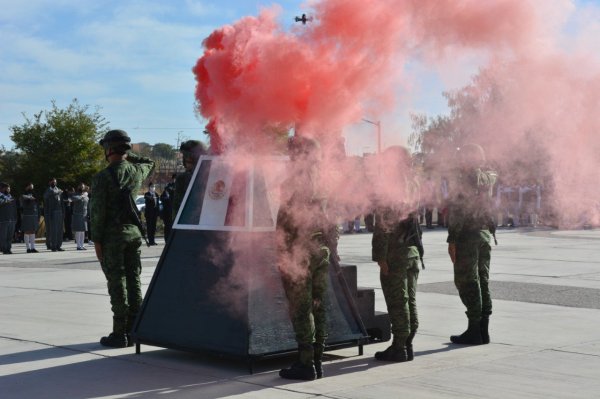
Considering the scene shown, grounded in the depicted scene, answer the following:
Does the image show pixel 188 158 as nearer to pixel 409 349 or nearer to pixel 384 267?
pixel 384 267

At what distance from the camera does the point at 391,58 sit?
7098 millimetres

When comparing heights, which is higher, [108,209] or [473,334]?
[108,209]

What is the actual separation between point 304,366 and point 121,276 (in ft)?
8.28

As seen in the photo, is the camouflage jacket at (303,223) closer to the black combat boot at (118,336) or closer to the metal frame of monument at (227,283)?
the metal frame of monument at (227,283)

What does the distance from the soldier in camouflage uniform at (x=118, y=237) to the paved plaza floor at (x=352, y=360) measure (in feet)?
1.18

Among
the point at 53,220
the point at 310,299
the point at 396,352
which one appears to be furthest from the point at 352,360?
the point at 53,220

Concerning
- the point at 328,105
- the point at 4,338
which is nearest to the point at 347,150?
the point at 328,105

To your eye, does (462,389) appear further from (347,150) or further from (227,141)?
(227,141)

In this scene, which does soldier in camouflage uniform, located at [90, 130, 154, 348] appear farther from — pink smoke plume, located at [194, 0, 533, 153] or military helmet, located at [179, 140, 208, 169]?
pink smoke plume, located at [194, 0, 533, 153]

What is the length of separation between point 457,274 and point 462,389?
2.14 m

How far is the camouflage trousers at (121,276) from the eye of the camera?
28.0ft

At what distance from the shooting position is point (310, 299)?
6922 mm

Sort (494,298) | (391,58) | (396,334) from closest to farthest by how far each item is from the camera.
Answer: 1. (391,58)
2. (396,334)
3. (494,298)

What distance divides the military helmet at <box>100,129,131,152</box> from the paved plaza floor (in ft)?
6.64
